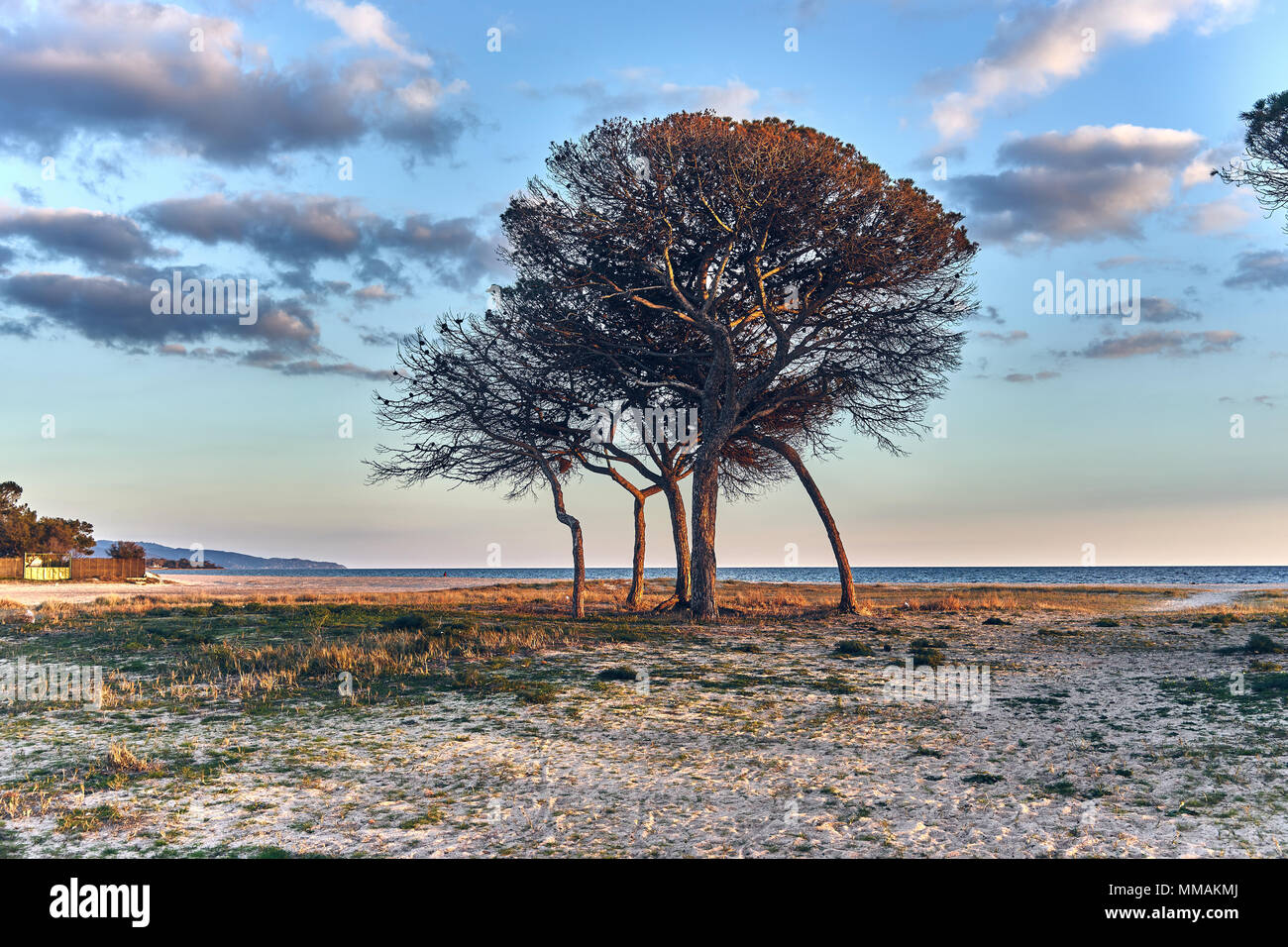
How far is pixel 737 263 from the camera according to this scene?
25219 mm

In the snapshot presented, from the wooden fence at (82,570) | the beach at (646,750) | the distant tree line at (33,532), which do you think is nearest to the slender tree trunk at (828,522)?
the beach at (646,750)

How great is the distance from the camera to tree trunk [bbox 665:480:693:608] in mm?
28578

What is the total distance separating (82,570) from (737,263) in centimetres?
→ 5662

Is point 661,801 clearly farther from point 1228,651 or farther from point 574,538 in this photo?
point 574,538

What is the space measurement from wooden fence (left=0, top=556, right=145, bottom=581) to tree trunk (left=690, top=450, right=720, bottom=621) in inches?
2072

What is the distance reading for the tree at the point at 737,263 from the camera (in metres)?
23.2

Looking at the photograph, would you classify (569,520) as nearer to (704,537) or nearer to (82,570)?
(704,537)

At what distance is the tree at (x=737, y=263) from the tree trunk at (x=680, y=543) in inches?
103

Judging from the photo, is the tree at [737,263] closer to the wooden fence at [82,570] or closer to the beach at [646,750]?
the beach at [646,750]

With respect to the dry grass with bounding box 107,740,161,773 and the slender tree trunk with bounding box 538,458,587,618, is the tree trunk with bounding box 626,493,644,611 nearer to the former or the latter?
the slender tree trunk with bounding box 538,458,587,618

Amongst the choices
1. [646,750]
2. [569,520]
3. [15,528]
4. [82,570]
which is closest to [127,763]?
[646,750]

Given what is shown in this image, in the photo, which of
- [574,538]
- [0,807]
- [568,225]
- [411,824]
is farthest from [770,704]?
[568,225]
